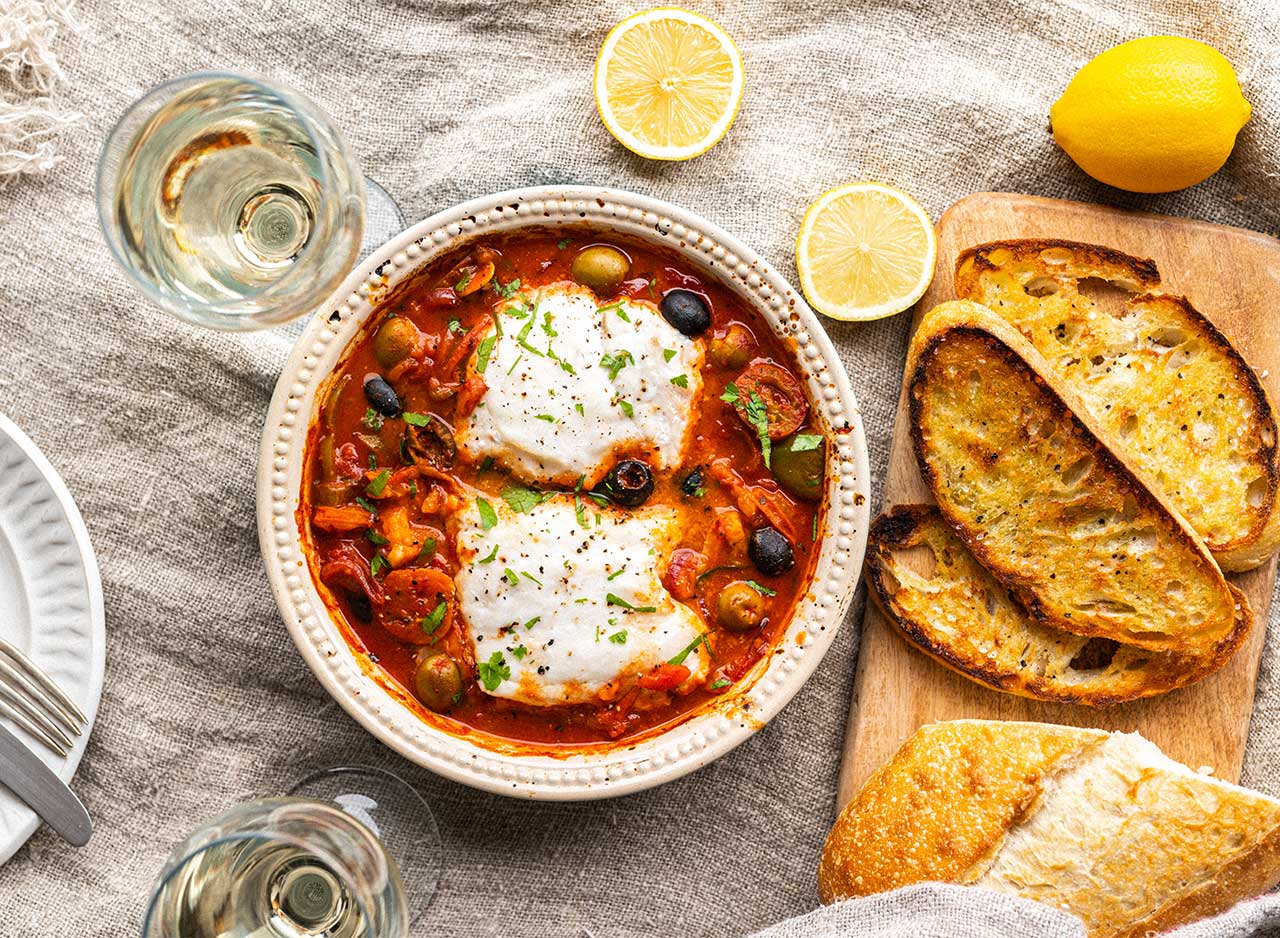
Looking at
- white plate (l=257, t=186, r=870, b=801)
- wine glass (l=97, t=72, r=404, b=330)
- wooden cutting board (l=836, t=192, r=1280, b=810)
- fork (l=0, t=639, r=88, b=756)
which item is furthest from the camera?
wooden cutting board (l=836, t=192, r=1280, b=810)

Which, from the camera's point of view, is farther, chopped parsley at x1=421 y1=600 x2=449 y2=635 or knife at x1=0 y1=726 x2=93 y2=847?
knife at x1=0 y1=726 x2=93 y2=847

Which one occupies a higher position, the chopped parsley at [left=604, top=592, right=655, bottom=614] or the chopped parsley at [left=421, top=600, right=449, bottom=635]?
the chopped parsley at [left=604, top=592, right=655, bottom=614]

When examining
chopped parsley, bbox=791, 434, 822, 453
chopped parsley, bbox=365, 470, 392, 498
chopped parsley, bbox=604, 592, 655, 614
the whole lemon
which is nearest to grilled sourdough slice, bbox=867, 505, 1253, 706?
chopped parsley, bbox=791, 434, 822, 453

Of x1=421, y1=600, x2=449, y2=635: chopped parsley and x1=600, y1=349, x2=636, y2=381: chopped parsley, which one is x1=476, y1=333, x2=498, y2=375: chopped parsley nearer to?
x1=600, y1=349, x2=636, y2=381: chopped parsley

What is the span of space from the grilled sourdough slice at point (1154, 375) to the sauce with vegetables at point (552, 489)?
31.7 inches

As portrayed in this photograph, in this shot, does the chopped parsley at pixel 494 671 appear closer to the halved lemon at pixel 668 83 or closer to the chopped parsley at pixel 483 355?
the chopped parsley at pixel 483 355

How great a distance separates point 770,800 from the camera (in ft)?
11.9

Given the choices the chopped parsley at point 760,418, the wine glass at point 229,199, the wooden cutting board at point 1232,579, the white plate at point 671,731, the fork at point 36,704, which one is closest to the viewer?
the wine glass at point 229,199

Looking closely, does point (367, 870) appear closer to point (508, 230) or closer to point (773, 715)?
point (773, 715)

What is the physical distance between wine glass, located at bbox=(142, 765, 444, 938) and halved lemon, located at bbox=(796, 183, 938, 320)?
2.03 meters

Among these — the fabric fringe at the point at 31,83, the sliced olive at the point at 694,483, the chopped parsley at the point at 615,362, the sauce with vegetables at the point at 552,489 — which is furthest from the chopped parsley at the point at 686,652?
the fabric fringe at the point at 31,83

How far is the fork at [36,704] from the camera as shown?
3.43 meters

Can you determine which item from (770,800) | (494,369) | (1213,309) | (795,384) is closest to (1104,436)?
(1213,309)

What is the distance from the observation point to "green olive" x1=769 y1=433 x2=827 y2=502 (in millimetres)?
3293
